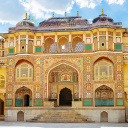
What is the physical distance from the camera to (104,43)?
2145 centimetres

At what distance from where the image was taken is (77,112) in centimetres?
2016

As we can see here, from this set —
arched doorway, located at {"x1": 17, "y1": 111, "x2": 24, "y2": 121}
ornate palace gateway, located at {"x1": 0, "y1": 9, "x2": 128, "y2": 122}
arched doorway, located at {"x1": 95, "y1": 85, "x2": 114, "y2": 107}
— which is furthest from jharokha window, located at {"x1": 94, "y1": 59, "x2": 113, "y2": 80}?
arched doorway, located at {"x1": 17, "y1": 111, "x2": 24, "y2": 121}

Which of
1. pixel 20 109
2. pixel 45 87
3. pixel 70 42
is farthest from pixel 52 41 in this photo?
pixel 20 109

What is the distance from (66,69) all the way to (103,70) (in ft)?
12.1

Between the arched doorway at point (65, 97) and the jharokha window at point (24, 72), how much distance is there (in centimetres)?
378

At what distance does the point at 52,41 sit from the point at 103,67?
5559 mm

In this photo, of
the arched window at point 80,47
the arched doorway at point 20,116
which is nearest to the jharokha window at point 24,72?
the arched doorway at point 20,116

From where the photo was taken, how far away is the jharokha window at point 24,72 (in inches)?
877

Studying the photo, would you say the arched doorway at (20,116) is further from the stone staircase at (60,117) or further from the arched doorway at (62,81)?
the arched doorway at (62,81)

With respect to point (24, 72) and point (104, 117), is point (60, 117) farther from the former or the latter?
point (24, 72)

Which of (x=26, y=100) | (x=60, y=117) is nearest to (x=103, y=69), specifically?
(x=60, y=117)

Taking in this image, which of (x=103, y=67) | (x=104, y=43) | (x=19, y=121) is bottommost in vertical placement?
(x=19, y=121)

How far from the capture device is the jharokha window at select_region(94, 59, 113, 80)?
21375 millimetres

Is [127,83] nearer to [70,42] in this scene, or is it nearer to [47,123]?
[70,42]
